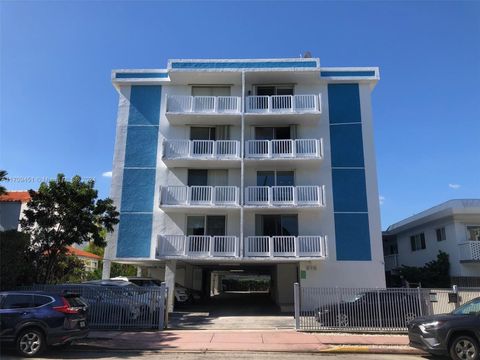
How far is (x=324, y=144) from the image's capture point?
78.1 ft

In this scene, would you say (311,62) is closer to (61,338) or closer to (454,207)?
(454,207)

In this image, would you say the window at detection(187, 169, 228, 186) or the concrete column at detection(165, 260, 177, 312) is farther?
the window at detection(187, 169, 228, 186)

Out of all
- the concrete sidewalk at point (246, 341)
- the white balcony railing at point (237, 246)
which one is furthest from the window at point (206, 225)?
the concrete sidewalk at point (246, 341)

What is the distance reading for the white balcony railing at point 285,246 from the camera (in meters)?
20.9

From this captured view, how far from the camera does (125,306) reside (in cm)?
1534

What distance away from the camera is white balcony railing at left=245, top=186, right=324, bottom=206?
865 inches

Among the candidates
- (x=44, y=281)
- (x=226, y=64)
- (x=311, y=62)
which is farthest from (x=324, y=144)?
(x=44, y=281)

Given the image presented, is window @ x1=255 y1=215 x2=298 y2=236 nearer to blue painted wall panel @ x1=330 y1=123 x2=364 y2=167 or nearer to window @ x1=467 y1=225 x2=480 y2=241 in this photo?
blue painted wall panel @ x1=330 y1=123 x2=364 y2=167

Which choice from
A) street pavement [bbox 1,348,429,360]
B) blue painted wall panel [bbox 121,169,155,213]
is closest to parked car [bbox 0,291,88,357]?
street pavement [bbox 1,348,429,360]

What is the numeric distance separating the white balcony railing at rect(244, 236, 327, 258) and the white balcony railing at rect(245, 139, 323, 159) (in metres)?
4.44

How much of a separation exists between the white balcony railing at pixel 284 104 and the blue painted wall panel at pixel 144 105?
5.35 m

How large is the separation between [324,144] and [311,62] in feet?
15.4

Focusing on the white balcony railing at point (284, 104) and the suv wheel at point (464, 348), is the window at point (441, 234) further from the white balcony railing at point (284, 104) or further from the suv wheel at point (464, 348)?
the suv wheel at point (464, 348)

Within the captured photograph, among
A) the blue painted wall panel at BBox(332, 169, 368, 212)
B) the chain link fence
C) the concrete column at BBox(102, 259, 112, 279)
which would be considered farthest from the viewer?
the blue painted wall panel at BBox(332, 169, 368, 212)
